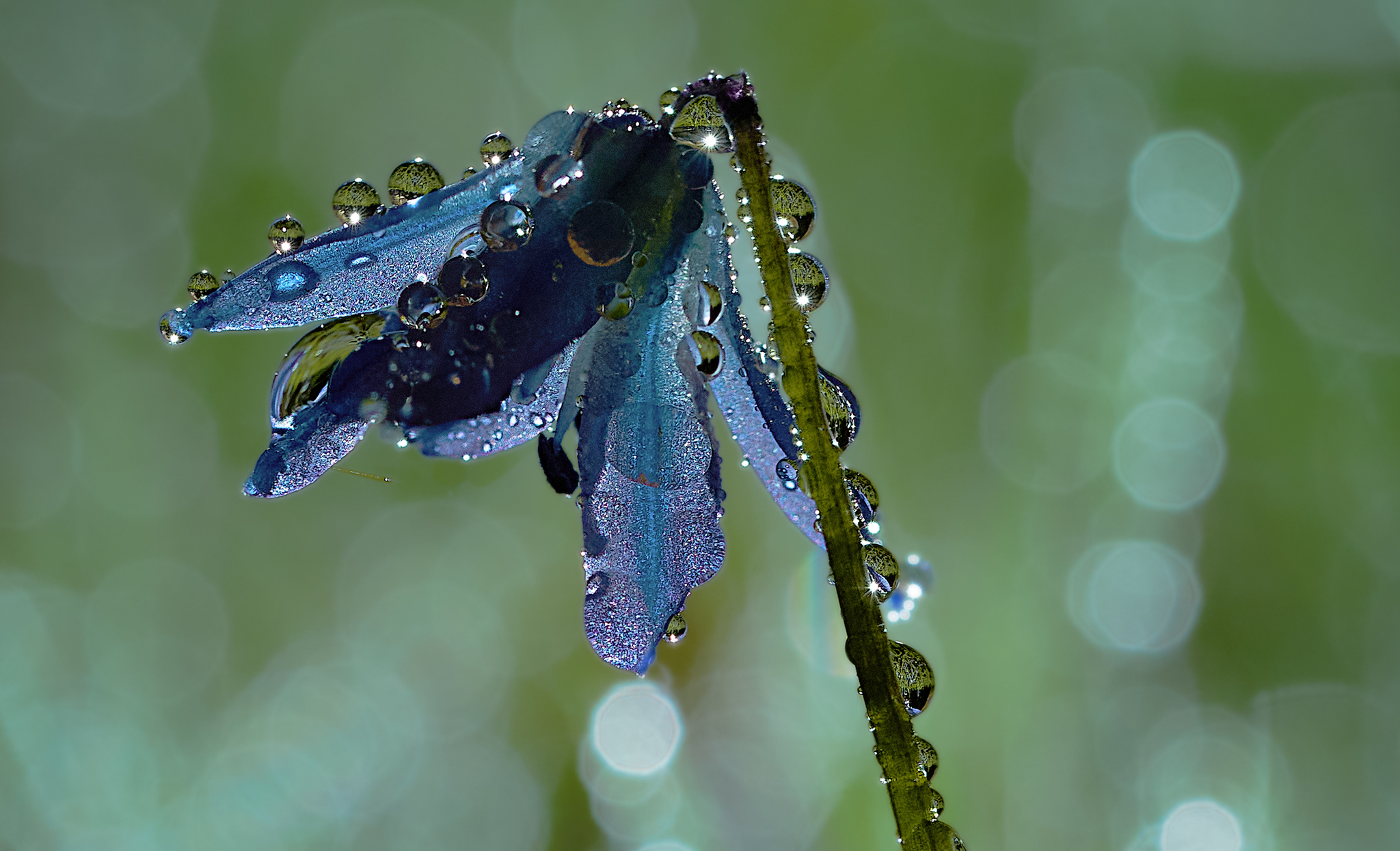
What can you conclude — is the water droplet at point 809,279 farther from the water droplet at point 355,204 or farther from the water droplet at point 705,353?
the water droplet at point 355,204

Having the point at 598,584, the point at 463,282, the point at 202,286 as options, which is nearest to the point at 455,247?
the point at 463,282

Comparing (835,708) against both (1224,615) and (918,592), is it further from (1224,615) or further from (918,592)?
(918,592)

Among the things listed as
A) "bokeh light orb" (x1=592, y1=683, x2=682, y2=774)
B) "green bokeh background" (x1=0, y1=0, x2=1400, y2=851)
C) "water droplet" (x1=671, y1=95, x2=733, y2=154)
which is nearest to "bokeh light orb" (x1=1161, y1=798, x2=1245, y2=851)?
"green bokeh background" (x1=0, y1=0, x2=1400, y2=851)

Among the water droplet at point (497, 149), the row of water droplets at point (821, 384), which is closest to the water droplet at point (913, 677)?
the row of water droplets at point (821, 384)

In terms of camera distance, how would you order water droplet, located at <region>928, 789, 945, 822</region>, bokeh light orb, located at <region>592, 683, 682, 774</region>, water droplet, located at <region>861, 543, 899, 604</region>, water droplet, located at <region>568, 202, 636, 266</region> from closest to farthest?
water droplet, located at <region>928, 789, 945, 822</region> < water droplet, located at <region>861, 543, 899, 604</region> < water droplet, located at <region>568, 202, 636, 266</region> < bokeh light orb, located at <region>592, 683, 682, 774</region>

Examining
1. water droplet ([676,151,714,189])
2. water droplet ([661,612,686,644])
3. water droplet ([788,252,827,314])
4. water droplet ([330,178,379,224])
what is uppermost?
water droplet ([676,151,714,189])

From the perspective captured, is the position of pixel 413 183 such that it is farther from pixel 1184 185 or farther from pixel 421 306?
pixel 1184 185

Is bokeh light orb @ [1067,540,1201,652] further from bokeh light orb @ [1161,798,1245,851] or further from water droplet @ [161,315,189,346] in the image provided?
water droplet @ [161,315,189,346]
